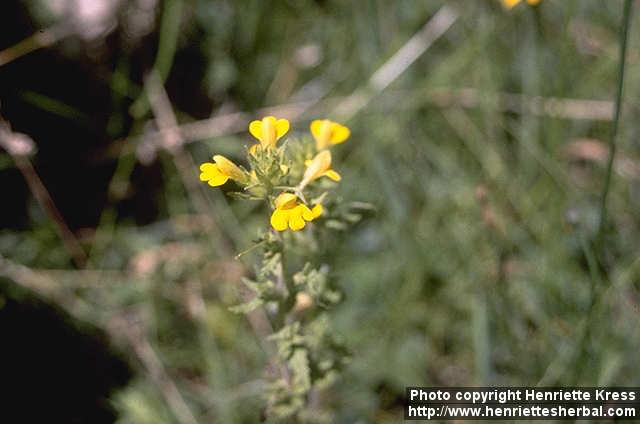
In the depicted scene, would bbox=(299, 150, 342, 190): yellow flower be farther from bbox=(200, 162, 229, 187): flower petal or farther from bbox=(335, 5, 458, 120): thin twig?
bbox=(335, 5, 458, 120): thin twig

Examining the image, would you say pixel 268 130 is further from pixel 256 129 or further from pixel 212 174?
pixel 212 174

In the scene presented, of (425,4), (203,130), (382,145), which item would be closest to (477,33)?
(425,4)

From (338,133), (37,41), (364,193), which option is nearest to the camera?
(338,133)

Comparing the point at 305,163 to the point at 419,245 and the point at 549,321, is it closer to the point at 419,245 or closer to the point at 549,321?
the point at 419,245

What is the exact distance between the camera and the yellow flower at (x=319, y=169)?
1.74 meters

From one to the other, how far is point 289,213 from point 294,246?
11.9 inches

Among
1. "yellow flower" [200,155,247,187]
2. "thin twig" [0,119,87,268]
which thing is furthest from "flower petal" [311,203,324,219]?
"thin twig" [0,119,87,268]

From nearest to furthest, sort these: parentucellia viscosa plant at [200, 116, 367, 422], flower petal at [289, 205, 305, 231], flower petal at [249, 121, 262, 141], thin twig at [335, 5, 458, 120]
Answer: flower petal at [289, 205, 305, 231] < parentucellia viscosa plant at [200, 116, 367, 422] < flower petal at [249, 121, 262, 141] < thin twig at [335, 5, 458, 120]

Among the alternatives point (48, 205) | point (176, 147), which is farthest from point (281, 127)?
point (48, 205)

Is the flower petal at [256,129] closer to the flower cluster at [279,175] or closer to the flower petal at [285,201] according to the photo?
the flower cluster at [279,175]

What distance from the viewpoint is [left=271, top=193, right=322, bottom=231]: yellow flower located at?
1588mm

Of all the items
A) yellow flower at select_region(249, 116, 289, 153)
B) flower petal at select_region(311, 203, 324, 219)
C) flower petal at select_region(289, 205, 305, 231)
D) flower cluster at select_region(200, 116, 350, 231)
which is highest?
yellow flower at select_region(249, 116, 289, 153)

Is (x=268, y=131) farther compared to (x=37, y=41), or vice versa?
(x=37, y=41)

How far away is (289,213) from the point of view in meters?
1.61
